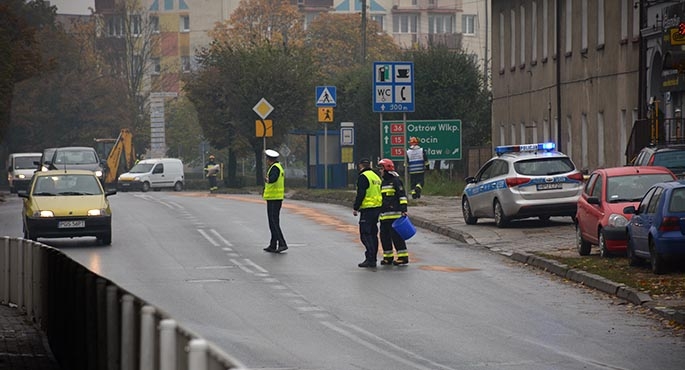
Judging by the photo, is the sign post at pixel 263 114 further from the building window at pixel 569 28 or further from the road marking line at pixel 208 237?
the road marking line at pixel 208 237

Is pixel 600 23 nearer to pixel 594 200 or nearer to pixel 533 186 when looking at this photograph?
pixel 533 186

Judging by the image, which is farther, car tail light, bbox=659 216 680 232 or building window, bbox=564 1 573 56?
building window, bbox=564 1 573 56

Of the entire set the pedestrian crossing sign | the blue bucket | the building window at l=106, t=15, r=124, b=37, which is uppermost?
the building window at l=106, t=15, r=124, b=37

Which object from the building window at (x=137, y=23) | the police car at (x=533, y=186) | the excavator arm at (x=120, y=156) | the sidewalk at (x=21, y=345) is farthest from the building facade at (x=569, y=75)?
the building window at (x=137, y=23)

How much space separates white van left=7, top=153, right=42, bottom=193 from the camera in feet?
213

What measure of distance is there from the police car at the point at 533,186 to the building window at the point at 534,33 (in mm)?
21138

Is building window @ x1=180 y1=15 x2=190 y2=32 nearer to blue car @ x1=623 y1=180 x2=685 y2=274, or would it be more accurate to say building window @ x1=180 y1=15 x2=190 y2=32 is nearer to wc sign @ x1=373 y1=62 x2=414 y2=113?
wc sign @ x1=373 y1=62 x2=414 y2=113

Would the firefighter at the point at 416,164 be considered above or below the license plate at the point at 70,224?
above

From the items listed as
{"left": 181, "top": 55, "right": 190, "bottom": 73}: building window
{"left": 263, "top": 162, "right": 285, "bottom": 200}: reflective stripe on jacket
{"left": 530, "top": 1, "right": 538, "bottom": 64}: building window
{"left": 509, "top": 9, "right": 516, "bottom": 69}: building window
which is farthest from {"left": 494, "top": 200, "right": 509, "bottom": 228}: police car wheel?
{"left": 181, "top": 55, "right": 190, "bottom": 73}: building window

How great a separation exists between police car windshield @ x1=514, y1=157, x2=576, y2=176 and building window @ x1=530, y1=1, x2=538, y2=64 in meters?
21.8

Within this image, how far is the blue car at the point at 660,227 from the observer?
65.1 feet

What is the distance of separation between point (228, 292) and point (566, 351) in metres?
6.75

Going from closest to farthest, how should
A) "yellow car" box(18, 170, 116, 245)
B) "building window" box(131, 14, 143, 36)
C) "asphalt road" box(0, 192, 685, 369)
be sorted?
"asphalt road" box(0, 192, 685, 369)
"yellow car" box(18, 170, 116, 245)
"building window" box(131, 14, 143, 36)

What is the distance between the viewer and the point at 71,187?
96.4 feet
